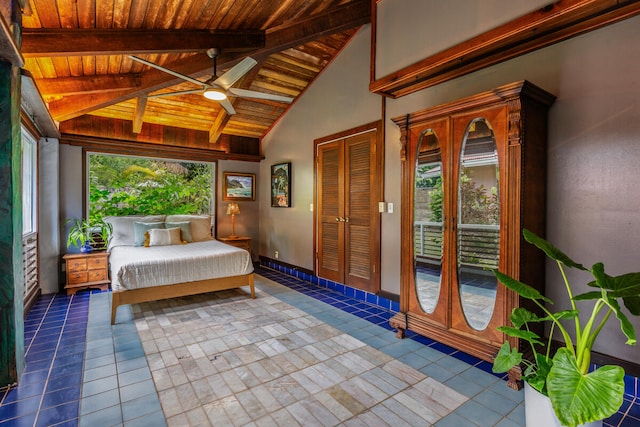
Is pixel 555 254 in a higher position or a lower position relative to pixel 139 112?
lower

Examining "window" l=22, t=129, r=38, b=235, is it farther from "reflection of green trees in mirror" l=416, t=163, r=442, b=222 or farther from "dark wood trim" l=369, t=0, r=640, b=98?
"reflection of green trees in mirror" l=416, t=163, r=442, b=222

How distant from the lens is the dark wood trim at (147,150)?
16.5 feet

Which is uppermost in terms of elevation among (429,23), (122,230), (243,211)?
(429,23)

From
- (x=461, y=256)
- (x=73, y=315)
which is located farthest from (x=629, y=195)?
(x=73, y=315)

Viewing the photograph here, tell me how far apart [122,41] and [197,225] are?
3.13 meters

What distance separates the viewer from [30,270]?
395 cm

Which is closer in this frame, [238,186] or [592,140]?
[592,140]

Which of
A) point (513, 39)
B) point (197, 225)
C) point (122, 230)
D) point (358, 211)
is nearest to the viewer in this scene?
point (513, 39)

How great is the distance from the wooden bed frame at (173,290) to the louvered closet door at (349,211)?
129 centimetres

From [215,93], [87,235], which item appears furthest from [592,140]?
[87,235]

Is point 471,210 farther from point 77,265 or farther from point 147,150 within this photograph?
point 147,150

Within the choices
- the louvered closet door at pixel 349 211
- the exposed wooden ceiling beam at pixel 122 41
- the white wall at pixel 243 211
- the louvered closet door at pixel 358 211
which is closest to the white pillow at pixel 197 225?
the white wall at pixel 243 211

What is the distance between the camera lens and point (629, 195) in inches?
83.8

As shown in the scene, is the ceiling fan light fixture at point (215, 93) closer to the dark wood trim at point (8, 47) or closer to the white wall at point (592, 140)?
the dark wood trim at point (8, 47)
